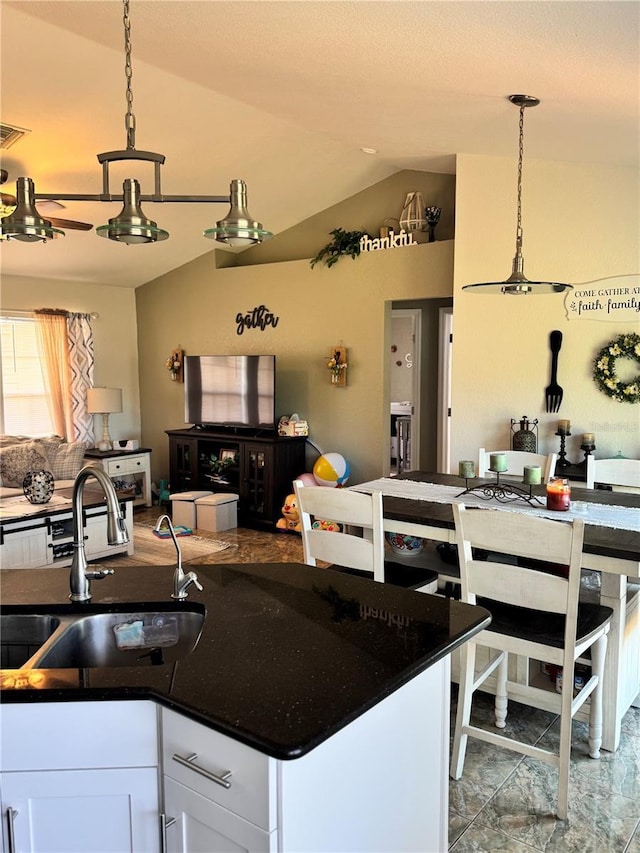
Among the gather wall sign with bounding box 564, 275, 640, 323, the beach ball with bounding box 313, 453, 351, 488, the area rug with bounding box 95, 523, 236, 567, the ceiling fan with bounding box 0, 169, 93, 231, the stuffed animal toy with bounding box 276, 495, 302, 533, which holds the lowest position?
the area rug with bounding box 95, 523, 236, 567

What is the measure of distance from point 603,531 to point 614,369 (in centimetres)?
198

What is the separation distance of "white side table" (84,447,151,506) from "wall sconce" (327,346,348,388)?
7.31ft

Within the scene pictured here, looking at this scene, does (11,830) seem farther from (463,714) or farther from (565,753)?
(565,753)

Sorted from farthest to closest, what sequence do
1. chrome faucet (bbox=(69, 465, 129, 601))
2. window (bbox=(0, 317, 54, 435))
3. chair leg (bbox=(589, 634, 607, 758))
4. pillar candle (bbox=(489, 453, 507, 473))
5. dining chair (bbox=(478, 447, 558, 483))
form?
window (bbox=(0, 317, 54, 435)), dining chair (bbox=(478, 447, 558, 483)), pillar candle (bbox=(489, 453, 507, 473)), chair leg (bbox=(589, 634, 607, 758)), chrome faucet (bbox=(69, 465, 129, 601))

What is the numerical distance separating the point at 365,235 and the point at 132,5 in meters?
3.47

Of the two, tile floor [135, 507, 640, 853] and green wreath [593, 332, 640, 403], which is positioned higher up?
green wreath [593, 332, 640, 403]

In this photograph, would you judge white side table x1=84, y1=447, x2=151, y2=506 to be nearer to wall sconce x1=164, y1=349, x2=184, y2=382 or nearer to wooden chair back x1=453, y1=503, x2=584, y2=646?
wall sconce x1=164, y1=349, x2=184, y2=382

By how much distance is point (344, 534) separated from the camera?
2723 millimetres

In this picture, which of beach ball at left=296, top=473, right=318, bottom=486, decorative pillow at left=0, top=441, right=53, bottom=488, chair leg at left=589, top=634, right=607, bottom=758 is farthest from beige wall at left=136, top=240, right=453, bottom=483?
chair leg at left=589, top=634, right=607, bottom=758

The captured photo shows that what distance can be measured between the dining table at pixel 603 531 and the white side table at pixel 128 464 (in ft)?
12.5

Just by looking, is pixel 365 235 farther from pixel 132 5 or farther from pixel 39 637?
pixel 39 637

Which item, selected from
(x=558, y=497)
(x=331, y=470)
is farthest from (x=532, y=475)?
(x=331, y=470)

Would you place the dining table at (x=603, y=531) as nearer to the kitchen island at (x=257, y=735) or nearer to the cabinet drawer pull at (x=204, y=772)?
the kitchen island at (x=257, y=735)

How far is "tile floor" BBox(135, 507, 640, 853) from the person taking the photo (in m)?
2.15
